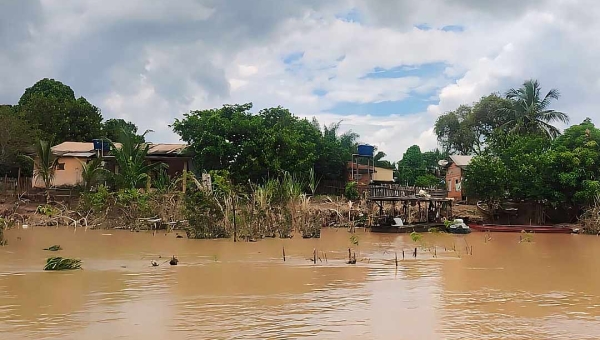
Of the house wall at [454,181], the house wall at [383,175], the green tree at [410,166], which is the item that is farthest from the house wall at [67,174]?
the green tree at [410,166]

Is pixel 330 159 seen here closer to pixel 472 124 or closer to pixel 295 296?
pixel 472 124

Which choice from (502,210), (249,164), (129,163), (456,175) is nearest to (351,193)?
(249,164)

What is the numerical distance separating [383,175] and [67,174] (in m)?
23.2

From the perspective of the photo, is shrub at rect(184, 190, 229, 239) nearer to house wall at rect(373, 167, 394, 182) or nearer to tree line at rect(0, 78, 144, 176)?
tree line at rect(0, 78, 144, 176)

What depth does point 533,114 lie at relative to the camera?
134ft

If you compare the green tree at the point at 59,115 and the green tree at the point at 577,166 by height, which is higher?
the green tree at the point at 59,115

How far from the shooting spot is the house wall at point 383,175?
43.8 m

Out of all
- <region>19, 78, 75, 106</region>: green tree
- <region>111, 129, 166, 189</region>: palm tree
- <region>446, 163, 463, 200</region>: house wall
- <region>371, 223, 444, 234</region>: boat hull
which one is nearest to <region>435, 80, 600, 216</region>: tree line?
<region>446, 163, 463, 200</region>: house wall

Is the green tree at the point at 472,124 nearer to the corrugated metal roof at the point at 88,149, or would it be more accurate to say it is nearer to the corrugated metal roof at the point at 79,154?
the corrugated metal roof at the point at 88,149

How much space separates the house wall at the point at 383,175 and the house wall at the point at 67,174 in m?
21.1

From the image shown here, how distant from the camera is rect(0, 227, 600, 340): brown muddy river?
270 inches

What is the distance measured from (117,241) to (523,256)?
13000mm

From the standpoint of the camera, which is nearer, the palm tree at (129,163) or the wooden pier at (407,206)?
the palm tree at (129,163)

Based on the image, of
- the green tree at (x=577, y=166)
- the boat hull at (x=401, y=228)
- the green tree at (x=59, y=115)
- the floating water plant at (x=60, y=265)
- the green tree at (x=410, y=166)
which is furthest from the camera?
the green tree at (x=410, y=166)
